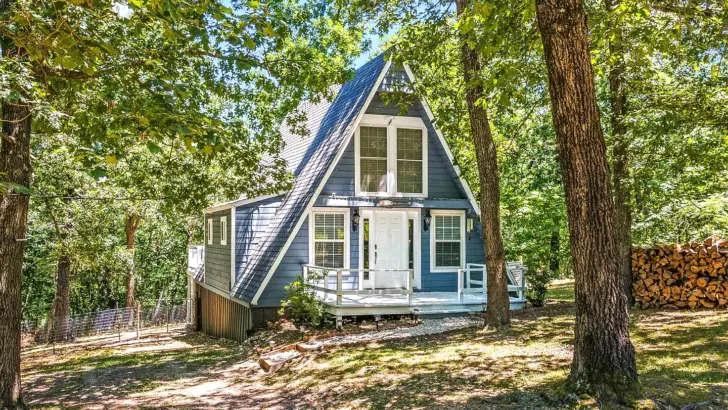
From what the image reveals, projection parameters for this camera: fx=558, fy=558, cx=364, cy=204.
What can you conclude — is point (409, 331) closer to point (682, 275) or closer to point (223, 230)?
point (682, 275)

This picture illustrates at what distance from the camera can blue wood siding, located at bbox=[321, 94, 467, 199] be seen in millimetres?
13648

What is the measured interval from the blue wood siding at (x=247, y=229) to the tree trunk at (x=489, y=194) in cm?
624

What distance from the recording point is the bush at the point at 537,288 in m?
13.6

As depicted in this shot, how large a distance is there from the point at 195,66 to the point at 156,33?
0.79 meters

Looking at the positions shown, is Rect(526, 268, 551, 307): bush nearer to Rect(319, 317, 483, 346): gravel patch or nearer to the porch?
the porch

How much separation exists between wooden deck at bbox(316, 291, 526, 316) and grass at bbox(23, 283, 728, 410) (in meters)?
1.25

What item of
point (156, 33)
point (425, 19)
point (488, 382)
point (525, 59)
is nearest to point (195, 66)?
point (156, 33)

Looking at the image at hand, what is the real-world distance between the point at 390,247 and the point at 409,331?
363 cm

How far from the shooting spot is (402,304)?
12.3 meters

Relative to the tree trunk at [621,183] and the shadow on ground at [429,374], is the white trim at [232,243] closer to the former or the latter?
the shadow on ground at [429,374]

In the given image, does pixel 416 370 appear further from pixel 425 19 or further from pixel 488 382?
pixel 425 19

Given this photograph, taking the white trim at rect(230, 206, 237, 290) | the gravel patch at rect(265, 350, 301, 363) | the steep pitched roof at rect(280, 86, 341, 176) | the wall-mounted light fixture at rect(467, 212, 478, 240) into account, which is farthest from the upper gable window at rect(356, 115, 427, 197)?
the gravel patch at rect(265, 350, 301, 363)

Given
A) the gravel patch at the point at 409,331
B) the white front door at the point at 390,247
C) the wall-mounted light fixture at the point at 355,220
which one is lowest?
the gravel patch at the point at 409,331

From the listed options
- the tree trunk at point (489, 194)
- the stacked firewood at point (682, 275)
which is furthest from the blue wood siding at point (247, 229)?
the stacked firewood at point (682, 275)
